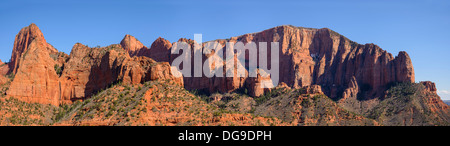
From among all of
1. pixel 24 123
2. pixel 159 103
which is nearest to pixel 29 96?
pixel 24 123

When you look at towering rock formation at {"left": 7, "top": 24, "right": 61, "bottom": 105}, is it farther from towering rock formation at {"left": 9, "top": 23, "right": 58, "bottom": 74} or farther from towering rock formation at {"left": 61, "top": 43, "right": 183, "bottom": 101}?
towering rock formation at {"left": 9, "top": 23, "right": 58, "bottom": 74}

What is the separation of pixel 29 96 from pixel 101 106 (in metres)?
27.5

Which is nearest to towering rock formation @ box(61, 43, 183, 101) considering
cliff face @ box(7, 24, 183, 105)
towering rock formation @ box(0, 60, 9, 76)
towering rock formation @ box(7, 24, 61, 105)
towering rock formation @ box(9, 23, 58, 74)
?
cliff face @ box(7, 24, 183, 105)

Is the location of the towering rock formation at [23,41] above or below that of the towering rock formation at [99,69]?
above

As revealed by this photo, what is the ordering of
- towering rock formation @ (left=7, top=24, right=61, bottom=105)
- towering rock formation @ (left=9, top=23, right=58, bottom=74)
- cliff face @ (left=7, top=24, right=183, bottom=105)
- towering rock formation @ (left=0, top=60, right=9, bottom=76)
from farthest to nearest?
towering rock formation @ (left=9, top=23, right=58, bottom=74) < towering rock formation @ (left=0, top=60, right=9, bottom=76) < towering rock formation @ (left=7, top=24, right=61, bottom=105) < cliff face @ (left=7, top=24, right=183, bottom=105)

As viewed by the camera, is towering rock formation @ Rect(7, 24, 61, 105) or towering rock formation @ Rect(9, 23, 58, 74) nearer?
towering rock formation @ Rect(7, 24, 61, 105)

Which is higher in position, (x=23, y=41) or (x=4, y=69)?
(x=23, y=41)

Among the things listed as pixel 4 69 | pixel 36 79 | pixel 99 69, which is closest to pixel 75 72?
pixel 99 69

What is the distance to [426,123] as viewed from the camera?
160 m

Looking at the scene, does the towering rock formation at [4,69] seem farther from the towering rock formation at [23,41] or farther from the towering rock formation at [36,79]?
the towering rock formation at [36,79]

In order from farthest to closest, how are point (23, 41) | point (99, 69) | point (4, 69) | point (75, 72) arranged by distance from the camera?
point (23, 41), point (4, 69), point (75, 72), point (99, 69)


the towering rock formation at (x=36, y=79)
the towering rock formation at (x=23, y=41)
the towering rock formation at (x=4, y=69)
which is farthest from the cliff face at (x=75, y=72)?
the towering rock formation at (x=4, y=69)

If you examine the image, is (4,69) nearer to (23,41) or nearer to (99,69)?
(23,41)
